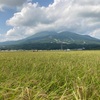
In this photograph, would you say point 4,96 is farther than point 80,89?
No

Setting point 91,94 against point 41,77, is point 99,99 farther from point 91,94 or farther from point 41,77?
point 41,77

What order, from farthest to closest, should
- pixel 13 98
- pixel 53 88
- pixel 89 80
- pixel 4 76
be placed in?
1. pixel 4 76
2. pixel 89 80
3. pixel 53 88
4. pixel 13 98

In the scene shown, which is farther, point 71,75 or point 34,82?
point 71,75

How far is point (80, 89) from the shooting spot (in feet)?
17.0

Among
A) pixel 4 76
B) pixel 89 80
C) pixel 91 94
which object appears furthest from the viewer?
pixel 4 76

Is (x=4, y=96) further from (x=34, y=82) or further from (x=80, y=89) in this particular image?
(x=34, y=82)

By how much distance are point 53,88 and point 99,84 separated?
4.51 ft

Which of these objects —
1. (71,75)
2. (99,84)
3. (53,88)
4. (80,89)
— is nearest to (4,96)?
(80,89)

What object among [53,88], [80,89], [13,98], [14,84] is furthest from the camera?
[53,88]

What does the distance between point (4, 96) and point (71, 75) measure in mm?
4817

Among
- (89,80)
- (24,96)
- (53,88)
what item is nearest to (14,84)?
(53,88)

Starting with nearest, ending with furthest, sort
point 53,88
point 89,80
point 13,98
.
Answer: point 13,98 → point 53,88 → point 89,80

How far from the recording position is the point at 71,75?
927 centimetres

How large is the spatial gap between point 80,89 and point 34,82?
2008 millimetres
